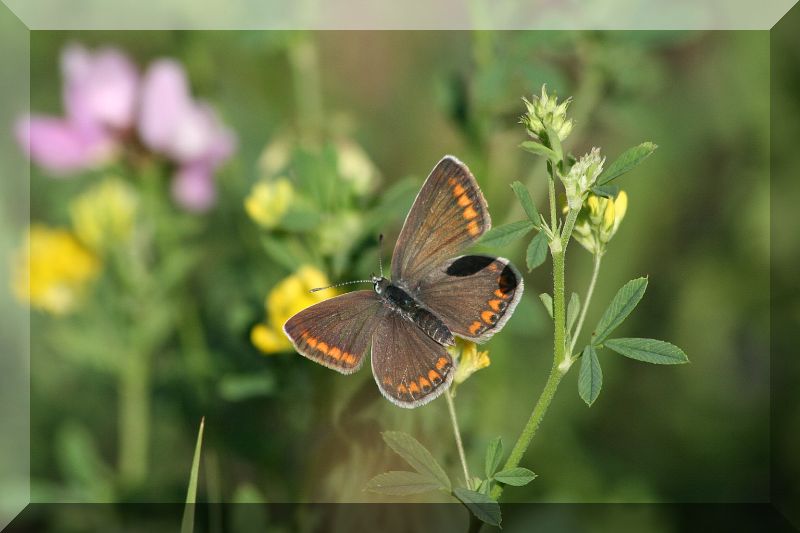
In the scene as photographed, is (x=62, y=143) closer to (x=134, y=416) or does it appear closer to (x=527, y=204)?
(x=134, y=416)

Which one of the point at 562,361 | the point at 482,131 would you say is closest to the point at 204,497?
the point at 482,131

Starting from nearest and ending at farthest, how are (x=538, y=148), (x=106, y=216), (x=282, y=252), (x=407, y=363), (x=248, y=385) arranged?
(x=538, y=148)
(x=407, y=363)
(x=282, y=252)
(x=248, y=385)
(x=106, y=216)

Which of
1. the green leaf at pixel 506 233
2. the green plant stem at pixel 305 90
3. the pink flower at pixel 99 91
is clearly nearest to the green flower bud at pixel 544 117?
the green leaf at pixel 506 233

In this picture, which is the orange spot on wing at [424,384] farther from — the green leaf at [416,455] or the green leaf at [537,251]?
the green leaf at [537,251]

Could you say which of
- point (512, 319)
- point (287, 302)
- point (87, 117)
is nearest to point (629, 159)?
point (287, 302)

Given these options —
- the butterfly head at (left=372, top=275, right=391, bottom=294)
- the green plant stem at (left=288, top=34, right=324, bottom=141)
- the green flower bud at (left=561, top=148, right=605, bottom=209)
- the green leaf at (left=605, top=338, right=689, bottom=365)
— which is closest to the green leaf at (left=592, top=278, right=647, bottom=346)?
the green leaf at (left=605, top=338, right=689, bottom=365)

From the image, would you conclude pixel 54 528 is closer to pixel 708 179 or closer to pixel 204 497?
pixel 204 497
